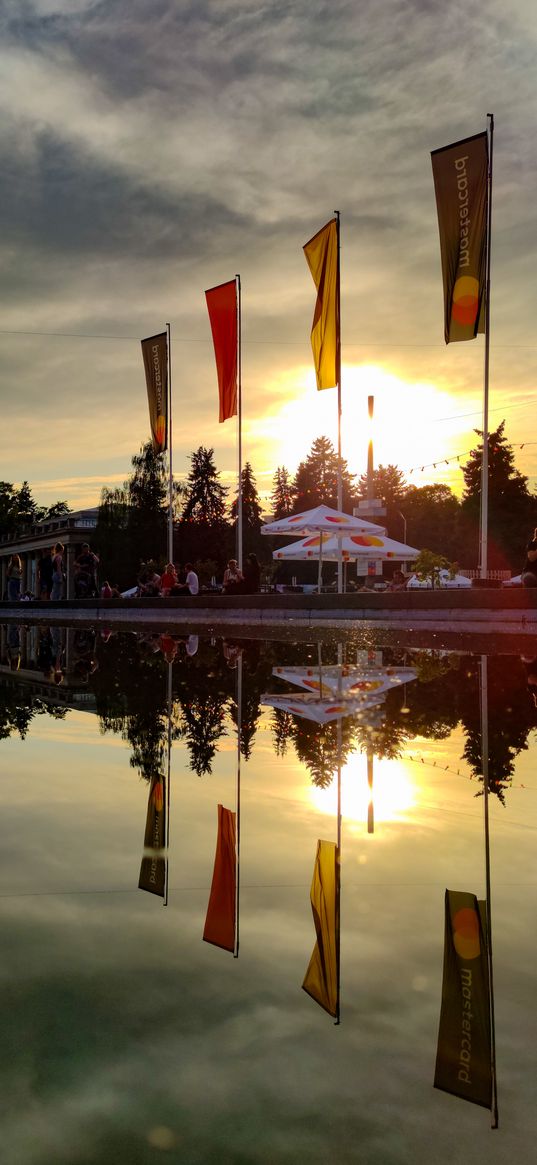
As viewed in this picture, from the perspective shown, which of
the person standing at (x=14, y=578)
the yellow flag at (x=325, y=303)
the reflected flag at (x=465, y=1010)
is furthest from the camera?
the person standing at (x=14, y=578)

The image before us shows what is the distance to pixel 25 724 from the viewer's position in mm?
5797

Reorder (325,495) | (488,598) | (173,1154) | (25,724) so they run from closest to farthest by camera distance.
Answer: (173,1154)
(25,724)
(488,598)
(325,495)

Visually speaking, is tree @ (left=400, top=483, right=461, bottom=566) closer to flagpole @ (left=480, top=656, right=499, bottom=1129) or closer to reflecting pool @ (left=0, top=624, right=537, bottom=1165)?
flagpole @ (left=480, top=656, right=499, bottom=1129)

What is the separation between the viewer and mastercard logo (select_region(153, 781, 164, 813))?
341 cm

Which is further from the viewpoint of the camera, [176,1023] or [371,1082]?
[176,1023]

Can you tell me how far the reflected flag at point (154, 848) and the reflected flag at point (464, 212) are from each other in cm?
1771

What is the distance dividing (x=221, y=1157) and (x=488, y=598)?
51.5 ft

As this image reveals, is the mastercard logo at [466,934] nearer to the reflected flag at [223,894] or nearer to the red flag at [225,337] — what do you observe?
the reflected flag at [223,894]

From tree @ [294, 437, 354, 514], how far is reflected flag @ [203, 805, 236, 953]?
123154mm

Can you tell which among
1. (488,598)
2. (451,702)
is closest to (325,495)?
(488,598)

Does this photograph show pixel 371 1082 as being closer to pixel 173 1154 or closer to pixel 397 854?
pixel 173 1154

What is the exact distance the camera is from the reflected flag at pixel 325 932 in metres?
1.79

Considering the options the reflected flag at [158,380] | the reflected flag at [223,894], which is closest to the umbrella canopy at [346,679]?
the reflected flag at [223,894]

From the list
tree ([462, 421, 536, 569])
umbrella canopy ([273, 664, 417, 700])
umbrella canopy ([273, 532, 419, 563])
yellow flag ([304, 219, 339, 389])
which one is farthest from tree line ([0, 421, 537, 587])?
umbrella canopy ([273, 664, 417, 700])
